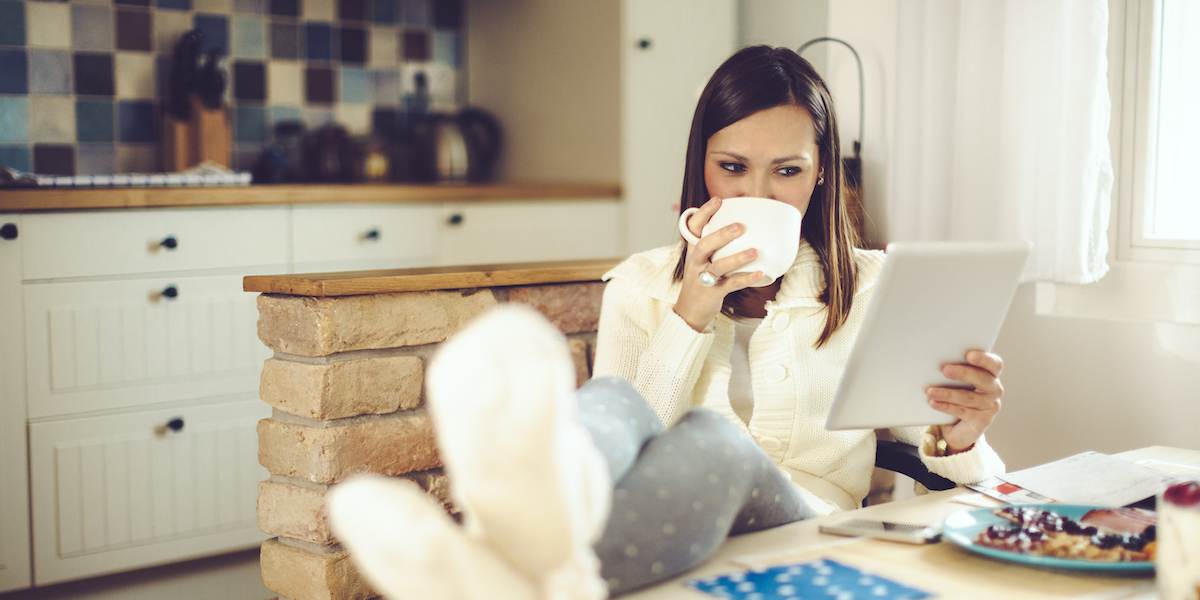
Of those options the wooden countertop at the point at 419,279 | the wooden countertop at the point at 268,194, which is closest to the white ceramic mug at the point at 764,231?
the wooden countertop at the point at 419,279

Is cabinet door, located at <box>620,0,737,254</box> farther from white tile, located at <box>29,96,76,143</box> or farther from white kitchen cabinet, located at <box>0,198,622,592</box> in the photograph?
white tile, located at <box>29,96,76,143</box>

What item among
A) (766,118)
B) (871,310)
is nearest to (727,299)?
(766,118)

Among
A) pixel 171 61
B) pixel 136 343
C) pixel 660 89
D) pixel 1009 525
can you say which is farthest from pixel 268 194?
pixel 1009 525

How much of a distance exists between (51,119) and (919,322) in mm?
2638

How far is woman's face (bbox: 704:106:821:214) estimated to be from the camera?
4.20 feet

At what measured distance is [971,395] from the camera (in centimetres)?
103

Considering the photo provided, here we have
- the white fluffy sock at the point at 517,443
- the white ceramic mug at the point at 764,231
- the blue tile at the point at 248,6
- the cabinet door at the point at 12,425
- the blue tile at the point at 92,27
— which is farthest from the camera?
the blue tile at the point at 248,6

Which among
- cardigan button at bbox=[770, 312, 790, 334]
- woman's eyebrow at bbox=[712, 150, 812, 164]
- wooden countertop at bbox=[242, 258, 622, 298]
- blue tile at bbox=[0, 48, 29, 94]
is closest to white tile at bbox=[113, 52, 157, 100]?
blue tile at bbox=[0, 48, 29, 94]

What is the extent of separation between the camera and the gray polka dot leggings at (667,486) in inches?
28.3

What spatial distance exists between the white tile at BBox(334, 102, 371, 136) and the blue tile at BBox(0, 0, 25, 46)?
91 cm

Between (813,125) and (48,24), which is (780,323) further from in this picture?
(48,24)

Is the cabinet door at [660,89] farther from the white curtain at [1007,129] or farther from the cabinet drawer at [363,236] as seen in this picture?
the white curtain at [1007,129]

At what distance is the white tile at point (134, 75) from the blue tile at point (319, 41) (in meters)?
0.49

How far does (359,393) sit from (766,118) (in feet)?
2.04
